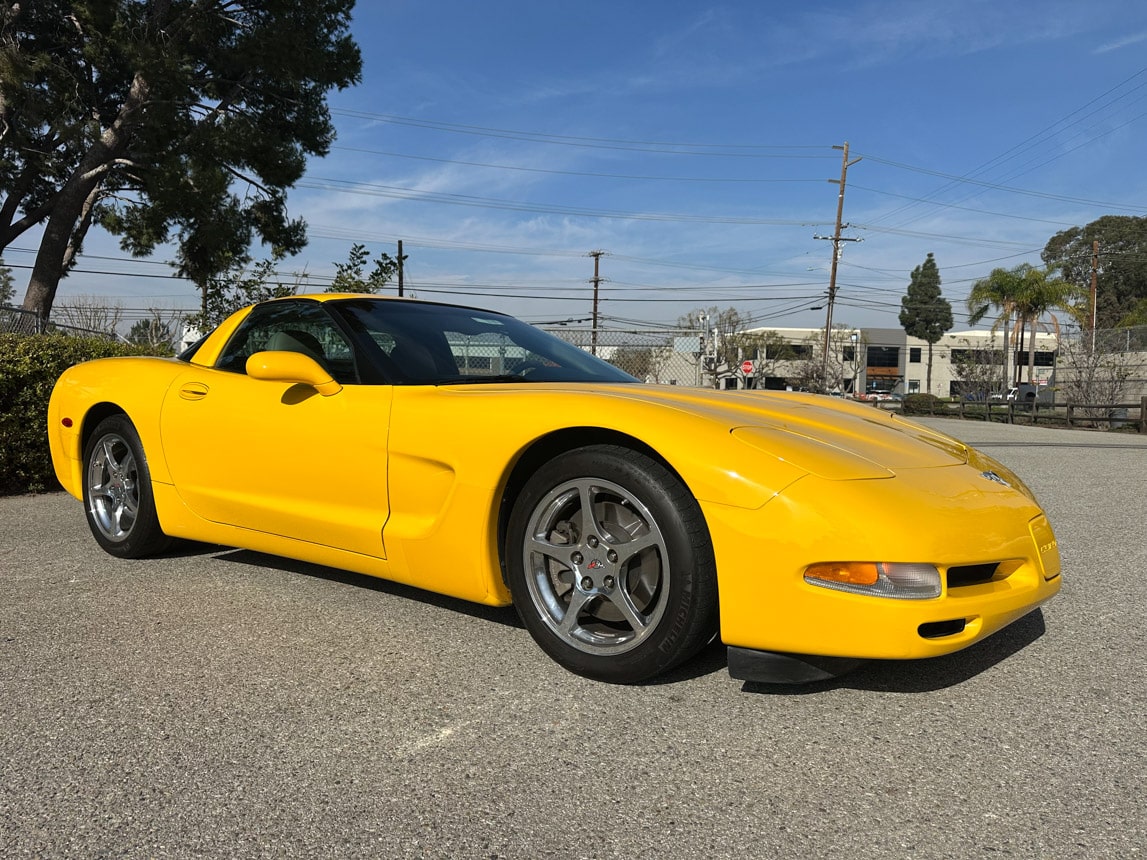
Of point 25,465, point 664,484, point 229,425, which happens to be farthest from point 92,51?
point 664,484

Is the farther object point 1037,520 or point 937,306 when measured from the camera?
point 937,306

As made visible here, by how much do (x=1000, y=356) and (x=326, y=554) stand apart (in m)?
37.7

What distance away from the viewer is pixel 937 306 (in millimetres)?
79312

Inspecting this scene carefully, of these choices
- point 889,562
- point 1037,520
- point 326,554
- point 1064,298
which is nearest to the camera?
point 889,562

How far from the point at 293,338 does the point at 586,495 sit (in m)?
1.78


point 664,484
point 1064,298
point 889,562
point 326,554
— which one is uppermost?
point 1064,298

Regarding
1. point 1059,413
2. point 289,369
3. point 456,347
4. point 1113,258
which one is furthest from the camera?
point 1113,258

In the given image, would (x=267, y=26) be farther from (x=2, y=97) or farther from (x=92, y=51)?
(x=2, y=97)

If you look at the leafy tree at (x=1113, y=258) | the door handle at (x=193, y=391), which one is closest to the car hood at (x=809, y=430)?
the door handle at (x=193, y=391)

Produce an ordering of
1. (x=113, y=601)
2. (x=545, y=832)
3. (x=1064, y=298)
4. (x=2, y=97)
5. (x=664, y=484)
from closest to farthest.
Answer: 1. (x=545, y=832)
2. (x=664, y=484)
3. (x=113, y=601)
4. (x=2, y=97)
5. (x=1064, y=298)

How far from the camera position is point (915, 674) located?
8.09 feet

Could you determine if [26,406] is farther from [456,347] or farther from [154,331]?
[154,331]

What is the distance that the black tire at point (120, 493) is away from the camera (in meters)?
3.77

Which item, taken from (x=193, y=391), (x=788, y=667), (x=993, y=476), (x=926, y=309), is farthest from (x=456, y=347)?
(x=926, y=309)
